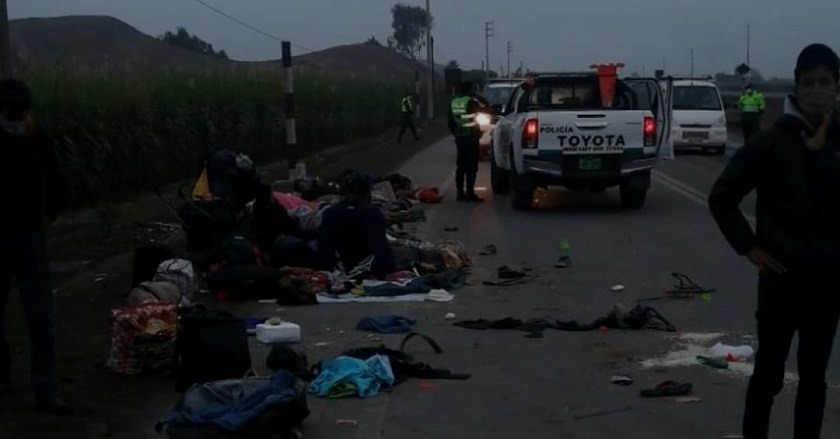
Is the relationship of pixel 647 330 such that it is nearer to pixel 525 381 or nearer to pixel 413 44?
pixel 525 381

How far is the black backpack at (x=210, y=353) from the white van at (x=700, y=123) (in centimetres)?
2746

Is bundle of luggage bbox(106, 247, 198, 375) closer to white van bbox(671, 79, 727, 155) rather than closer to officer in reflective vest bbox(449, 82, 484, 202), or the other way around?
officer in reflective vest bbox(449, 82, 484, 202)

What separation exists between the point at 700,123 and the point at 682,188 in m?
11.3

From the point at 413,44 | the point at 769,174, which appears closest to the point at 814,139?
the point at 769,174

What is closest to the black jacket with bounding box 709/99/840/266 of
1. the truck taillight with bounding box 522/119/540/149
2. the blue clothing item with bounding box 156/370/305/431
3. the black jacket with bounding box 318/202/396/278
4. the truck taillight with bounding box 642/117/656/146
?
the blue clothing item with bounding box 156/370/305/431

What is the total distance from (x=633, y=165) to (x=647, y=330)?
30.2 ft

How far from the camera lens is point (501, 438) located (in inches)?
281

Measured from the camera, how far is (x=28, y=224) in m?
7.57

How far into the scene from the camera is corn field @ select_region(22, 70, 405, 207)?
826 inches

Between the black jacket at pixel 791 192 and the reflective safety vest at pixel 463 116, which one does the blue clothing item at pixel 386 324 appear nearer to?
the black jacket at pixel 791 192

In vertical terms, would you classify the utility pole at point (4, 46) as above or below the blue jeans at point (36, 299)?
above

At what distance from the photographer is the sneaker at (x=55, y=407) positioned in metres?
7.56

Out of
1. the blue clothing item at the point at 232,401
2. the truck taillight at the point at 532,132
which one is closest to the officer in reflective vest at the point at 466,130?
the truck taillight at the point at 532,132

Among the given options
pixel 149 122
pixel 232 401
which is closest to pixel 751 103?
pixel 149 122
